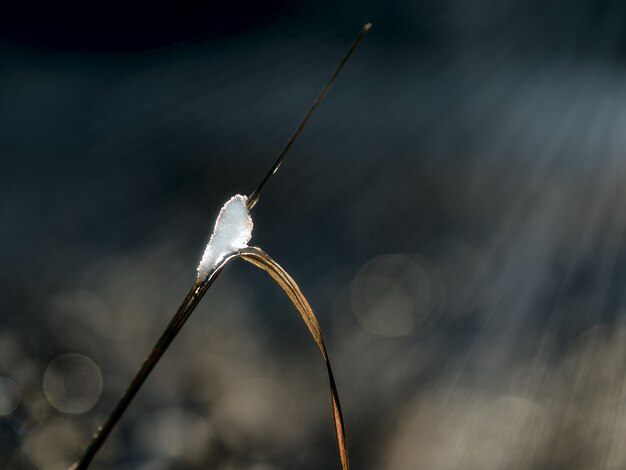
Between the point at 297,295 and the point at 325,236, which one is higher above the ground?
the point at 325,236

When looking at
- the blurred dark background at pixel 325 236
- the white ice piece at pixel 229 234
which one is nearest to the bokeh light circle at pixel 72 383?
the blurred dark background at pixel 325 236

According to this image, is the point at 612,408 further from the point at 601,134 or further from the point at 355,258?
the point at 601,134

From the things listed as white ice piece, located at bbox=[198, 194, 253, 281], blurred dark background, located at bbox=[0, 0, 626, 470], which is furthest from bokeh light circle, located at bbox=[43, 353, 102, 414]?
white ice piece, located at bbox=[198, 194, 253, 281]

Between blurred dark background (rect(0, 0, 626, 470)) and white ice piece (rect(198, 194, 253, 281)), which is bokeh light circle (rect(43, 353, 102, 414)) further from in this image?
white ice piece (rect(198, 194, 253, 281))

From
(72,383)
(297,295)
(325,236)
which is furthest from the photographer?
(325,236)

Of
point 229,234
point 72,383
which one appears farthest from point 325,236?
point 229,234

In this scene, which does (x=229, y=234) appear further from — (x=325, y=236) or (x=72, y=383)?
(x=325, y=236)

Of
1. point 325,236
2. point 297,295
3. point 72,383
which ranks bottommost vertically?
point 297,295
